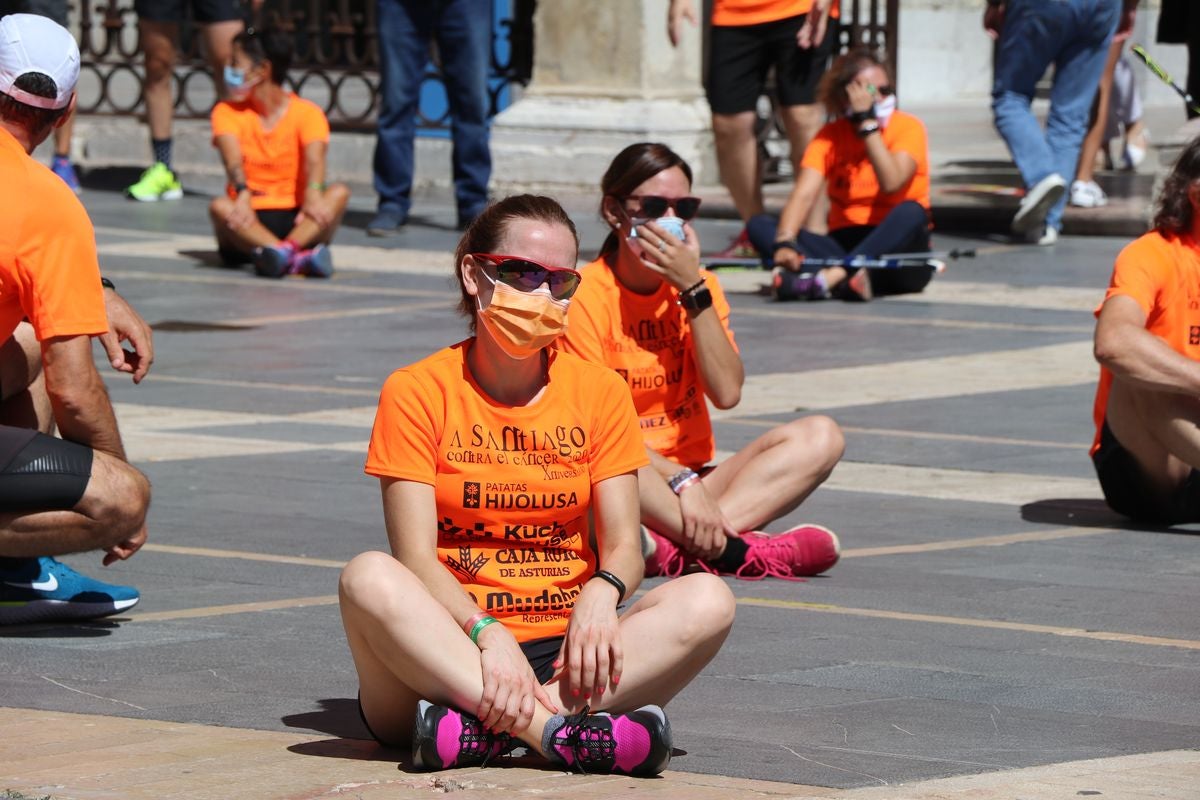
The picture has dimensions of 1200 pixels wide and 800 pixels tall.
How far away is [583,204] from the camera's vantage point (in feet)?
56.3

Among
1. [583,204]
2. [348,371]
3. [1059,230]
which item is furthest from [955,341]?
[583,204]

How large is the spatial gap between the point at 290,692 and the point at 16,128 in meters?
1.59

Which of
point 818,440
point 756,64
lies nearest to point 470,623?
point 818,440

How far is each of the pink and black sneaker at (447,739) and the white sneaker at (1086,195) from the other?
1236cm

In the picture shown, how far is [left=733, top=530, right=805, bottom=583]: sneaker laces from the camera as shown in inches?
272

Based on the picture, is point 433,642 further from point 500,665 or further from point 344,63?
point 344,63

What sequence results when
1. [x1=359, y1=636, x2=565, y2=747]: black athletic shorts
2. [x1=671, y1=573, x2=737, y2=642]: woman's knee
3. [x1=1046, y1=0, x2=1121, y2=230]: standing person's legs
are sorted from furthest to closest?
1. [x1=1046, y1=0, x2=1121, y2=230]: standing person's legs
2. [x1=359, y1=636, x2=565, y2=747]: black athletic shorts
3. [x1=671, y1=573, x2=737, y2=642]: woman's knee

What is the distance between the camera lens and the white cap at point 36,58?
5.97 m

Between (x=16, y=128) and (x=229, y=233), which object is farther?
(x=229, y=233)

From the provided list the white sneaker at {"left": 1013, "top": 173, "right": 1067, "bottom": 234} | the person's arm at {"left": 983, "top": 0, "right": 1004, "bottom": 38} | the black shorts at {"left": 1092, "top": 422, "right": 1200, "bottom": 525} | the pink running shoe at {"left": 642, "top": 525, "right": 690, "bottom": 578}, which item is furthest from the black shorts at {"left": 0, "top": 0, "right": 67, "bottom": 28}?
the pink running shoe at {"left": 642, "top": 525, "right": 690, "bottom": 578}

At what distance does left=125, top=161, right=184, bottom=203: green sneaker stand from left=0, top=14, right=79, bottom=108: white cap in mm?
12897

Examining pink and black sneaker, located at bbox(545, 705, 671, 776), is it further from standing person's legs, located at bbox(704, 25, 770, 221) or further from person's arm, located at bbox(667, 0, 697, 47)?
person's arm, located at bbox(667, 0, 697, 47)

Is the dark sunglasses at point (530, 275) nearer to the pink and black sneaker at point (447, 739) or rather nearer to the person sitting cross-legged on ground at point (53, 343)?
the pink and black sneaker at point (447, 739)

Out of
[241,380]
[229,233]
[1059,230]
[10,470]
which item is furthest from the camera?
[1059,230]
